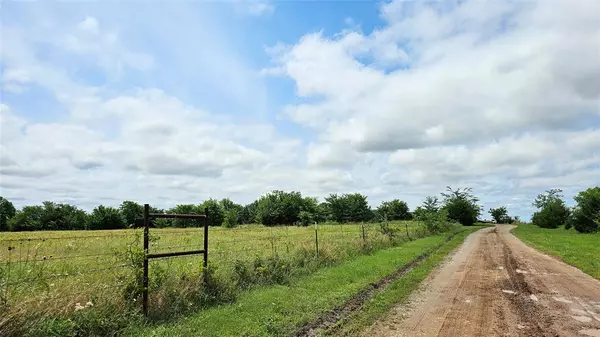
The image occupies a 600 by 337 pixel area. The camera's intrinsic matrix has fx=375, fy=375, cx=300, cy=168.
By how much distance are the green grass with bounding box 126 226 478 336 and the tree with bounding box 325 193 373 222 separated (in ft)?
275

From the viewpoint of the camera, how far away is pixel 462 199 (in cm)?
7831

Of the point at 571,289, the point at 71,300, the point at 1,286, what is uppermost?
the point at 1,286

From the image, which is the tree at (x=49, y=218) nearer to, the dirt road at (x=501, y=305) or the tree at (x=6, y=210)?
the tree at (x=6, y=210)

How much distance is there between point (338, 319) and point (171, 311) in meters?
3.40

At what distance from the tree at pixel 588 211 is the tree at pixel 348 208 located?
2128 inches

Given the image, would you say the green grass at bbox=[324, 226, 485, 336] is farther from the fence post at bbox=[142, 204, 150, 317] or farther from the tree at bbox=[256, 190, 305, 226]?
the tree at bbox=[256, 190, 305, 226]

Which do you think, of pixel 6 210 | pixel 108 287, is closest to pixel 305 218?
pixel 6 210

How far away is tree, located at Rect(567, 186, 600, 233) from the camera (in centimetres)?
4247

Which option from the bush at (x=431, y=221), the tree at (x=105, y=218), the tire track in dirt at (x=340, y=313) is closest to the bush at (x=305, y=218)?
the tree at (x=105, y=218)

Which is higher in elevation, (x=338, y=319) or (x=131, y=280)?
(x=131, y=280)

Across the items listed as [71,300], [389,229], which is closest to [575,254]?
[389,229]

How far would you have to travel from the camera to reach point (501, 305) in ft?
28.9

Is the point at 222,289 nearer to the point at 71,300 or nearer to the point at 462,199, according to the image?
the point at 71,300

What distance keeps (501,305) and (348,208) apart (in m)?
89.3
